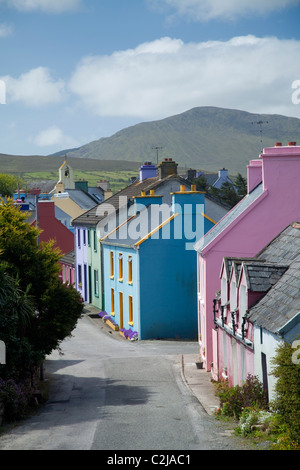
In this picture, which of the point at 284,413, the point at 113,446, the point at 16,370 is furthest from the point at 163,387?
the point at 284,413

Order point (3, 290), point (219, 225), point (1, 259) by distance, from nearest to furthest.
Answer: point (3, 290)
point (1, 259)
point (219, 225)

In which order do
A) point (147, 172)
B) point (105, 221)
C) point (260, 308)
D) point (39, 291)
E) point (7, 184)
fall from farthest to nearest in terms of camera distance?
point (7, 184) < point (147, 172) < point (105, 221) < point (39, 291) < point (260, 308)

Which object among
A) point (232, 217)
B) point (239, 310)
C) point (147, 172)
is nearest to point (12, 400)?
point (239, 310)

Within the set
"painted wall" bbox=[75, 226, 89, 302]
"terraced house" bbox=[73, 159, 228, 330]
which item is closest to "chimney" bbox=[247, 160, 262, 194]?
"terraced house" bbox=[73, 159, 228, 330]

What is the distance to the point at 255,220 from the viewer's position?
96.5ft

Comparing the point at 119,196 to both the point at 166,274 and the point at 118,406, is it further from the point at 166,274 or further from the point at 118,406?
the point at 118,406

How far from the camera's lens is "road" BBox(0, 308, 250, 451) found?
17.2m

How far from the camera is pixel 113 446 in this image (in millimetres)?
16672

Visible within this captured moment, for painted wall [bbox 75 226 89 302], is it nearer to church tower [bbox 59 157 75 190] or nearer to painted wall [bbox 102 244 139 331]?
painted wall [bbox 102 244 139 331]

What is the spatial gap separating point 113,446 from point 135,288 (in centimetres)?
2720

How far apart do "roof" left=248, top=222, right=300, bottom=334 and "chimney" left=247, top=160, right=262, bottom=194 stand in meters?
7.56

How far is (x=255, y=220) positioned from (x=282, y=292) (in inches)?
414

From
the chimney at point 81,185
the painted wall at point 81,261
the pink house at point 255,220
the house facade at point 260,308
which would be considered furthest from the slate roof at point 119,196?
the chimney at point 81,185

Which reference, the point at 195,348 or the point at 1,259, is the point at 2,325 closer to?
the point at 1,259
